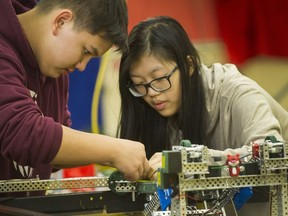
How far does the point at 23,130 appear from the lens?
1.22 metres

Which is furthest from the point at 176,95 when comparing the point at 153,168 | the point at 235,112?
the point at 153,168

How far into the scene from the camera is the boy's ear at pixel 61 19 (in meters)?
1.44

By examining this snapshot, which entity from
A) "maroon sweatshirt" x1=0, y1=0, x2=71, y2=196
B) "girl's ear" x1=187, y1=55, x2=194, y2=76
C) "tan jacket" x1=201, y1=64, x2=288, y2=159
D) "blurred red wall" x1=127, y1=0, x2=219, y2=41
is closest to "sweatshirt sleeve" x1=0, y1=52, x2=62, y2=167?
"maroon sweatshirt" x1=0, y1=0, x2=71, y2=196

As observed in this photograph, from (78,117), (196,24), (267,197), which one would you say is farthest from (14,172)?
(196,24)

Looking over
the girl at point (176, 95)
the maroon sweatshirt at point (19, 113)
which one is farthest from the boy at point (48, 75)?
the girl at point (176, 95)

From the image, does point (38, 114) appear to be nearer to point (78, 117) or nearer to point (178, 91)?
point (178, 91)

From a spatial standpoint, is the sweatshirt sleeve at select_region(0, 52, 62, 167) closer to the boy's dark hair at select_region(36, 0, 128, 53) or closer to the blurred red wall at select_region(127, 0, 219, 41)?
the boy's dark hair at select_region(36, 0, 128, 53)

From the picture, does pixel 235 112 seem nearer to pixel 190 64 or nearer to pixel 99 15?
pixel 190 64

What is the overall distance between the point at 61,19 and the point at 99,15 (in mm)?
103

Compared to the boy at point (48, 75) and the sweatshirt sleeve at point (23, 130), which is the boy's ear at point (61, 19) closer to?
the boy at point (48, 75)

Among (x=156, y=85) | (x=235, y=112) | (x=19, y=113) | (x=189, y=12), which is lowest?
(x=19, y=113)

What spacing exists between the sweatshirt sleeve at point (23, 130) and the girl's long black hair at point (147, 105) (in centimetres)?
65

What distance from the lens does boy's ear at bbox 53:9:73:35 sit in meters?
1.44

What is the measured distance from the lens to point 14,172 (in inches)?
63.1
